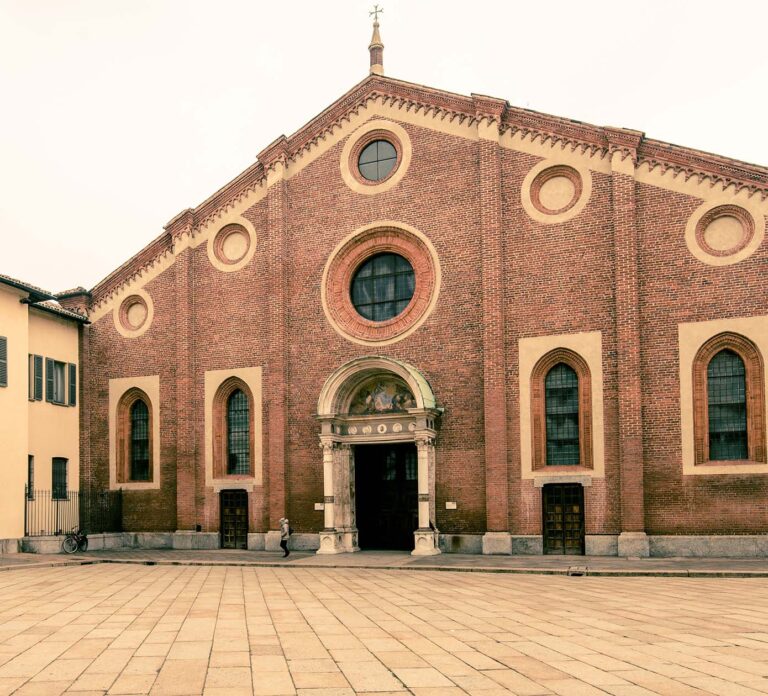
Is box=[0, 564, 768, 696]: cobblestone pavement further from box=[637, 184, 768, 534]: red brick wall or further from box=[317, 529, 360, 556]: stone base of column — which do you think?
box=[317, 529, 360, 556]: stone base of column

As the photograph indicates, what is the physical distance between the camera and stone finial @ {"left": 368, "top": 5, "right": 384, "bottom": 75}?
28.0 metres

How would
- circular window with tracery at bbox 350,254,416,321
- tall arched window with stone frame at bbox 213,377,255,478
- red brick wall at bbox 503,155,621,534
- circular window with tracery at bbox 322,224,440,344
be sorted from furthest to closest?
tall arched window with stone frame at bbox 213,377,255,478, circular window with tracery at bbox 350,254,416,321, circular window with tracery at bbox 322,224,440,344, red brick wall at bbox 503,155,621,534

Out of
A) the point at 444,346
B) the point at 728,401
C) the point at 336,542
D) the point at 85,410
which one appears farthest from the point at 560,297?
the point at 85,410

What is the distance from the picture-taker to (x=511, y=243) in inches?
951

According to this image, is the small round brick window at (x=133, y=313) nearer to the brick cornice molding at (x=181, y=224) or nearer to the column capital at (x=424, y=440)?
the brick cornice molding at (x=181, y=224)

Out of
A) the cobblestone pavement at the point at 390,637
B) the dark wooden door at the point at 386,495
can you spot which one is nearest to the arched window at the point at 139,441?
the dark wooden door at the point at 386,495

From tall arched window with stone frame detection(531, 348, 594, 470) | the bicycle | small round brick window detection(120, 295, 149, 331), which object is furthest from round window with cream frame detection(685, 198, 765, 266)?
the bicycle

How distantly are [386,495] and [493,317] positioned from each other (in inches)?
269

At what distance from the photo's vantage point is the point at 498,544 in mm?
22922

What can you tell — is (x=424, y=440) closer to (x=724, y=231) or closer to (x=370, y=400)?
(x=370, y=400)

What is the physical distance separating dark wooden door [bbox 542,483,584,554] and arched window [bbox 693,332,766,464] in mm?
3455

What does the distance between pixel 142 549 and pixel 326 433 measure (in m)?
8.10

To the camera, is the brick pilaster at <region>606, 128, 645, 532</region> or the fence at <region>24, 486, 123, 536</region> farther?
the fence at <region>24, 486, 123, 536</region>

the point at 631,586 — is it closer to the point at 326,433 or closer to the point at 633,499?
the point at 633,499
